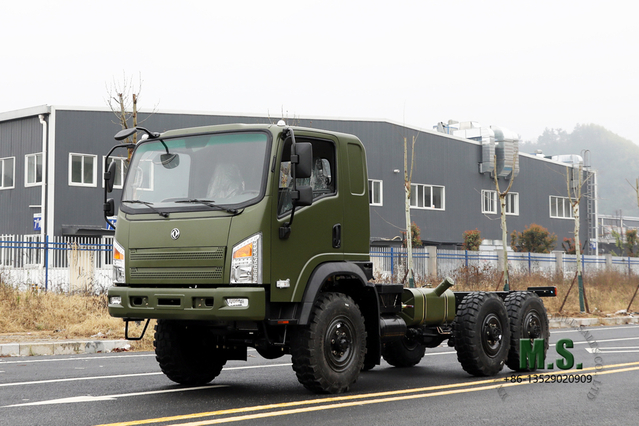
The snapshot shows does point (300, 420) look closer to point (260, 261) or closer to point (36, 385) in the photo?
point (260, 261)

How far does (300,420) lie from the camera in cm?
690

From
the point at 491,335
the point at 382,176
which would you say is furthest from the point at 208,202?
the point at 382,176

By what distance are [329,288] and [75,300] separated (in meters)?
11.0

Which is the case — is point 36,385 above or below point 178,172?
below

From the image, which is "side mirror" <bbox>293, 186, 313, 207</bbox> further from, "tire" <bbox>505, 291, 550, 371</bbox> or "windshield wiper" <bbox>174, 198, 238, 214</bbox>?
"tire" <bbox>505, 291, 550, 371</bbox>

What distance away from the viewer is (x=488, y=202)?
145 ft

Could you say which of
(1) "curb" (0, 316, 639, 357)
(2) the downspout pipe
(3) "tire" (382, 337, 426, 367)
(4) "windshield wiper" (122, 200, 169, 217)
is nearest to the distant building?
(2) the downspout pipe

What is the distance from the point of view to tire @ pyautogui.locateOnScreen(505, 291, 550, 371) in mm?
10891

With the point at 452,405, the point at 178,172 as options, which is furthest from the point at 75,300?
the point at 452,405

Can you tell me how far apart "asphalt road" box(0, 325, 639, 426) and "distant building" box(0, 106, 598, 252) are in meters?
17.0

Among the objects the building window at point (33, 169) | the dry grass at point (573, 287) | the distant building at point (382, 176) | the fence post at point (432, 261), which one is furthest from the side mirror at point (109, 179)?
the building window at point (33, 169)

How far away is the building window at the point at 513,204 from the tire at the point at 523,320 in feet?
114

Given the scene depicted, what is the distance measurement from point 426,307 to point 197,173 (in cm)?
348

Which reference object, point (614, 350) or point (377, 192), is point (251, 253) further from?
point (377, 192)
